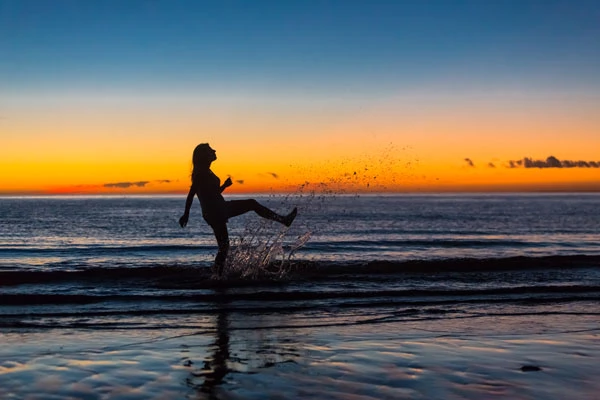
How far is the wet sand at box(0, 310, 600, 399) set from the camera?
5641 millimetres

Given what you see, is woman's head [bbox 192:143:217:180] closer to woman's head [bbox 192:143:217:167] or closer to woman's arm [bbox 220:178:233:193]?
woman's head [bbox 192:143:217:167]

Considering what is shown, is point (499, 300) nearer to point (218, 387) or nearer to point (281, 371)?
point (281, 371)

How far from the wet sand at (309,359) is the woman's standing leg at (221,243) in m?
3.91

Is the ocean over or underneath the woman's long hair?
underneath

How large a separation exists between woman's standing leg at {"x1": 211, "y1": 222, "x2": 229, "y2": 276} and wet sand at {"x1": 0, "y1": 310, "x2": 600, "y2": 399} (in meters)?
3.91

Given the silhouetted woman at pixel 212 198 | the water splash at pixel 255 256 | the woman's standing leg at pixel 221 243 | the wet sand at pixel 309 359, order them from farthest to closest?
the water splash at pixel 255 256
the woman's standing leg at pixel 221 243
the silhouetted woman at pixel 212 198
the wet sand at pixel 309 359

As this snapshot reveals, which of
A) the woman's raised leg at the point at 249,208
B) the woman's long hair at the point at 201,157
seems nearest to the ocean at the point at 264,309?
the woman's raised leg at the point at 249,208

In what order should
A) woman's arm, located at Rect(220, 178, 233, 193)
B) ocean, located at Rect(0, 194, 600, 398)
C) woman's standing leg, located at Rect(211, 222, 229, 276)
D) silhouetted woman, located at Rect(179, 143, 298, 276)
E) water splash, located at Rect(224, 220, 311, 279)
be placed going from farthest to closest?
water splash, located at Rect(224, 220, 311, 279) < woman's standing leg, located at Rect(211, 222, 229, 276) < silhouetted woman, located at Rect(179, 143, 298, 276) < woman's arm, located at Rect(220, 178, 233, 193) < ocean, located at Rect(0, 194, 600, 398)

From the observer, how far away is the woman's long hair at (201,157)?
44.3 ft

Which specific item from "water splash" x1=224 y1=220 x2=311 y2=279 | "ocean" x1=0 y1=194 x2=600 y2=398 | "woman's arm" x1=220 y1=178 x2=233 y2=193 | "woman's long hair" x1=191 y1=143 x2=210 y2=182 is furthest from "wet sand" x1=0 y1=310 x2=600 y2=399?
"water splash" x1=224 y1=220 x2=311 y2=279

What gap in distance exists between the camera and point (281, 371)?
6352 mm

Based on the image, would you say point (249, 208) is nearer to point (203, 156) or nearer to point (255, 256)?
point (203, 156)

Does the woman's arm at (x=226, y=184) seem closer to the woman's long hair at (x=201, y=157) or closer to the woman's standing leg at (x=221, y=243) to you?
the woman's long hair at (x=201, y=157)

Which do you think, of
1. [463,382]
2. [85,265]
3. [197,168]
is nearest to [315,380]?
[463,382]
